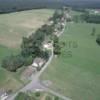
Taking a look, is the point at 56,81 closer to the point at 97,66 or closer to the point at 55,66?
the point at 55,66

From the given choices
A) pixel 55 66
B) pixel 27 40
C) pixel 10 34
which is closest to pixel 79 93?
pixel 55 66

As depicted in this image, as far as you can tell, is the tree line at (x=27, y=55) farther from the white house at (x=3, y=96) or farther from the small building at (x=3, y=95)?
the white house at (x=3, y=96)

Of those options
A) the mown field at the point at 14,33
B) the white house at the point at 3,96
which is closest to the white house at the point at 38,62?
the mown field at the point at 14,33

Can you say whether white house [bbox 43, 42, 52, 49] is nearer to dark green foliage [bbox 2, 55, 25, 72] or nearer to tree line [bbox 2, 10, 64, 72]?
tree line [bbox 2, 10, 64, 72]

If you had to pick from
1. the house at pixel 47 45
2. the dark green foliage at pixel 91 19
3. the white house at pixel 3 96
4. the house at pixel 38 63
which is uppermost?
the white house at pixel 3 96

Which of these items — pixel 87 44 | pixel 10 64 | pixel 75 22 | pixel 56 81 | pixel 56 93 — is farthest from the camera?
pixel 75 22

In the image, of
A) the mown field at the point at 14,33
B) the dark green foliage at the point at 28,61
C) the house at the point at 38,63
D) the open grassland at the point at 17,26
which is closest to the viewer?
the mown field at the point at 14,33

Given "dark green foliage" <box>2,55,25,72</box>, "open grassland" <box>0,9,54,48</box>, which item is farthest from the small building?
"open grassland" <box>0,9,54,48</box>
